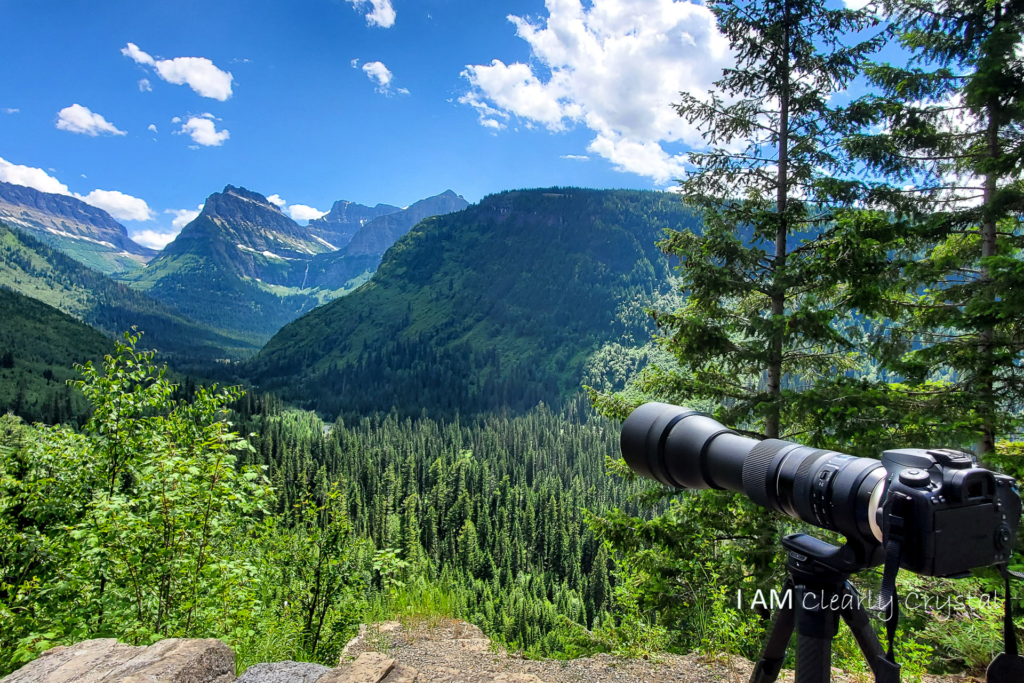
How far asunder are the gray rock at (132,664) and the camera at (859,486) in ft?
9.75

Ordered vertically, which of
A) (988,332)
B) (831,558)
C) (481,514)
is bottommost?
(481,514)

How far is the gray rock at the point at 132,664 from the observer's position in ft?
9.13

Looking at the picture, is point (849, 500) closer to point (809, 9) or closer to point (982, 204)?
point (982, 204)

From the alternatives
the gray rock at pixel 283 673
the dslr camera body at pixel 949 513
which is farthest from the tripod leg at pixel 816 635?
the gray rock at pixel 283 673

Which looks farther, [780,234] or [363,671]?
[780,234]

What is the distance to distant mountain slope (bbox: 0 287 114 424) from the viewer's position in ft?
248

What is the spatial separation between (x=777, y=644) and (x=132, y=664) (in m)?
3.52

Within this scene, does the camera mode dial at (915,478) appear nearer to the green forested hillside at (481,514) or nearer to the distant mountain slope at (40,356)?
the green forested hillside at (481,514)

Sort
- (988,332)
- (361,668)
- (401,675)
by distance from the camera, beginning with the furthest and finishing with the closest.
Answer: (988,332), (401,675), (361,668)

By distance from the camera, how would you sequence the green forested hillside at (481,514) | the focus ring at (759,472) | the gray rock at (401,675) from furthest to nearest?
the green forested hillside at (481,514)
the gray rock at (401,675)
the focus ring at (759,472)

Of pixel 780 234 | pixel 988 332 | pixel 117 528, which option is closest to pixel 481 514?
pixel 780 234

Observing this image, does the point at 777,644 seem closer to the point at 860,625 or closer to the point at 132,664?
the point at 860,625

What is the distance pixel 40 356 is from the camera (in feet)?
333

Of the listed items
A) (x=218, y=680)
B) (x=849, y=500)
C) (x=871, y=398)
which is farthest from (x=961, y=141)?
(x=218, y=680)
